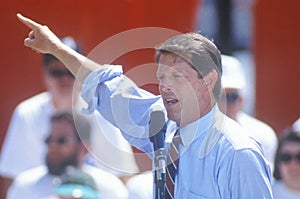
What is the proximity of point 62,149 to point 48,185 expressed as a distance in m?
0.21

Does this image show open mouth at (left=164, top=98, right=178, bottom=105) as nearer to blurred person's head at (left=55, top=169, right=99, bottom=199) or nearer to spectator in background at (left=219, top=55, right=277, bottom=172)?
blurred person's head at (left=55, top=169, right=99, bottom=199)

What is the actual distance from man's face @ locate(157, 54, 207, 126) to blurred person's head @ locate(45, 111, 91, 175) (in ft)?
7.14

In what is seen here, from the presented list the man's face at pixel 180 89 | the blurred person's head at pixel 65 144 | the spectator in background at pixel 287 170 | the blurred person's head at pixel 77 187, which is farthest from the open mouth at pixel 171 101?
the spectator in background at pixel 287 170

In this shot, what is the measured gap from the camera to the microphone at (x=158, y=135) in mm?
3795

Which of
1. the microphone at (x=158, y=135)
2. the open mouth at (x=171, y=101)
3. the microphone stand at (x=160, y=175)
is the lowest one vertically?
the microphone stand at (x=160, y=175)

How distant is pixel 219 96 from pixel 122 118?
1.15 ft

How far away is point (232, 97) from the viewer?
657 cm

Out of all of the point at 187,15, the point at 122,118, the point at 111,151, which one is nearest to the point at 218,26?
the point at 187,15

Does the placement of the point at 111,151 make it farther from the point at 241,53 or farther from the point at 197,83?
the point at 241,53

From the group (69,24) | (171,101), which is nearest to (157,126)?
(171,101)

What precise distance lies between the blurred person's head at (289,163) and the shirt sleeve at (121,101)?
2319 millimetres

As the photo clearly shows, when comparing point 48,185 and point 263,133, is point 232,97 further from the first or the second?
point 48,185

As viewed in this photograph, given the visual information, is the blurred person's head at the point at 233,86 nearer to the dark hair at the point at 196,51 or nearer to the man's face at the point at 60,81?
the man's face at the point at 60,81

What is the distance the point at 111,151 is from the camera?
225 inches
